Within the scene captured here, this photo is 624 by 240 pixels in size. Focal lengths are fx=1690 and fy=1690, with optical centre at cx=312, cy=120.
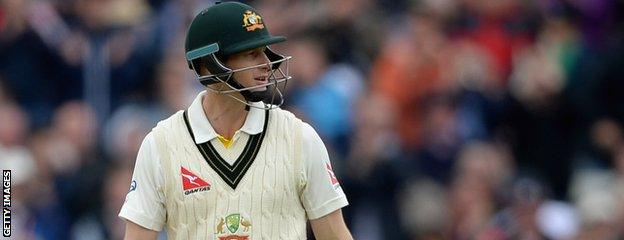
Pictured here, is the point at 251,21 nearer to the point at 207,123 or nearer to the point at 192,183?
the point at 207,123

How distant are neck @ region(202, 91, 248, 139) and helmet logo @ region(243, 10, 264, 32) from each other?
0.30 m

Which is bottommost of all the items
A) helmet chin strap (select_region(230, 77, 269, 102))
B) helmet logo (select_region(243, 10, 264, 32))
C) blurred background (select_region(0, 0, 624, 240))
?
blurred background (select_region(0, 0, 624, 240))

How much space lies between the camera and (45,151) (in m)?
12.1

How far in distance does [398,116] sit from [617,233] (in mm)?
2244

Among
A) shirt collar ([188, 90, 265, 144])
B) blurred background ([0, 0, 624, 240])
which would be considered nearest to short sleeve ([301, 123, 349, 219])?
shirt collar ([188, 90, 265, 144])

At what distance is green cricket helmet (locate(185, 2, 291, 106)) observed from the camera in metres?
6.45

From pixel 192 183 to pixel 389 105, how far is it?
597 centimetres

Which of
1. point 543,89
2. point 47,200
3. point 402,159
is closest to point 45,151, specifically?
point 47,200

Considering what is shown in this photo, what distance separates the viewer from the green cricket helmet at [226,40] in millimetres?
6449

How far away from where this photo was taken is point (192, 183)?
21.3 feet

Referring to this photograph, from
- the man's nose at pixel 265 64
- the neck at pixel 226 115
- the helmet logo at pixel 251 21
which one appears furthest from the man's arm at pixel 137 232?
the helmet logo at pixel 251 21

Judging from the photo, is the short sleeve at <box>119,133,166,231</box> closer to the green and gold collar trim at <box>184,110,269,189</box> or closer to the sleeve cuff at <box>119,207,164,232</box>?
the sleeve cuff at <box>119,207,164,232</box>

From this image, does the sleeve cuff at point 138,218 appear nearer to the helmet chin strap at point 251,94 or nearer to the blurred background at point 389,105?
the helmet chin strap at point 251,94

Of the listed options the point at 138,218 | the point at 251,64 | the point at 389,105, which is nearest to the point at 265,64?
the point at 251,64
